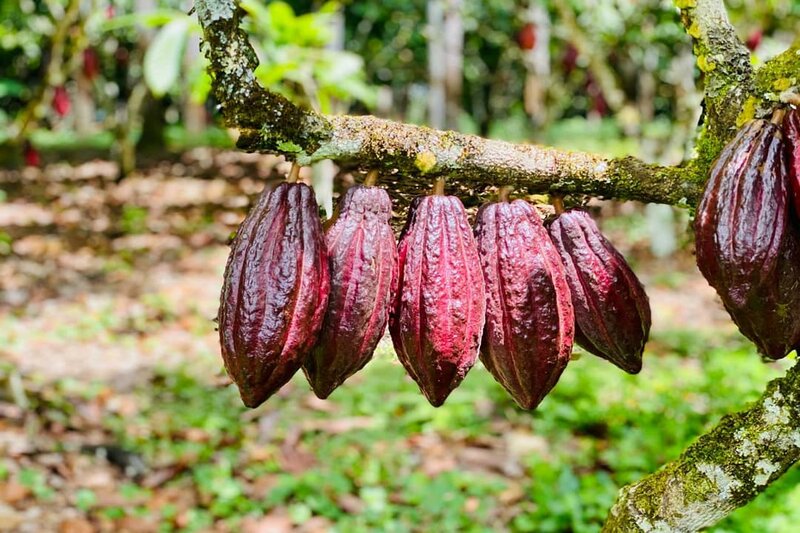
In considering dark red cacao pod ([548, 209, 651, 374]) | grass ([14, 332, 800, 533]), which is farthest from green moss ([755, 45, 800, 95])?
grass ([14, 332, 800, 533])

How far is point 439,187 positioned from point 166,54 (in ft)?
9.16

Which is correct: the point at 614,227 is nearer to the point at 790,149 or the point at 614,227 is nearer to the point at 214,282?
the point at 214,282

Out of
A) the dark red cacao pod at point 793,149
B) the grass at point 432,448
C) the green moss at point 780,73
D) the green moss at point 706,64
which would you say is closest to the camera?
the dark red cacao pod at point 793,149

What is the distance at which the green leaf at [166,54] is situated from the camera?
335 cm

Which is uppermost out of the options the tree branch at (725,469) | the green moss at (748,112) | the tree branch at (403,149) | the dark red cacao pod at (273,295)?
the green moss at (748,112)

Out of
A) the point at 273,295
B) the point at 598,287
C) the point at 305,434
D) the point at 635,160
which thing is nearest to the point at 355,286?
the point at 273,295

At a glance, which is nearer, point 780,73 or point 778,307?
point 778,307

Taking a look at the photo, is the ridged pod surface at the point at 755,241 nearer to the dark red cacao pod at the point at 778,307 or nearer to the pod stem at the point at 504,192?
the dark red cacao pod at the point at 778,307

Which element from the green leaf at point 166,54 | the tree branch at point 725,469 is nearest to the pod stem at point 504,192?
the tree branch at point 725,469

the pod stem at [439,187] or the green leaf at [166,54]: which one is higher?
the green leaf at [166,54]

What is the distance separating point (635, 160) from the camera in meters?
1.04

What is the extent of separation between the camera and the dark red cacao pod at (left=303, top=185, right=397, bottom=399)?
0.87 meters

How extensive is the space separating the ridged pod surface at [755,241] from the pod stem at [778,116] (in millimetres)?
15

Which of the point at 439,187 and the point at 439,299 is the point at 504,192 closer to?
the point at 439,187
